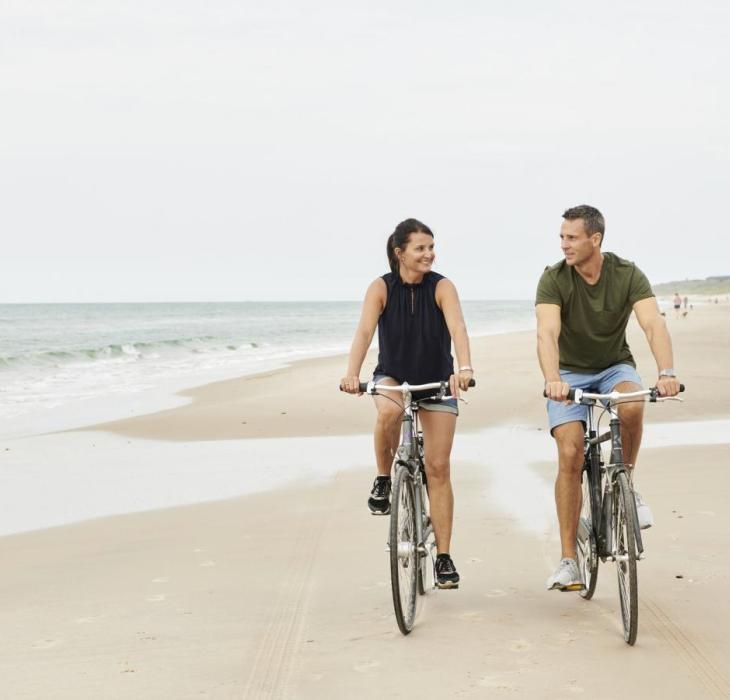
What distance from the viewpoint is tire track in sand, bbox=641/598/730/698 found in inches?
152

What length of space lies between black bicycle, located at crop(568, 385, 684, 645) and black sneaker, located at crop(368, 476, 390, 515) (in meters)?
1.02

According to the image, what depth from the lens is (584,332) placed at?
4938 millimetres

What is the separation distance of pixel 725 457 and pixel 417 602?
207 inches

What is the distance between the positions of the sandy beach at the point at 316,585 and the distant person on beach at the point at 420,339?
0.61 meters

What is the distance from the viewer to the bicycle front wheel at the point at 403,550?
4.47 meters

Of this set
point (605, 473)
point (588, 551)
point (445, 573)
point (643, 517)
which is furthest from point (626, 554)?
point (445, 573)

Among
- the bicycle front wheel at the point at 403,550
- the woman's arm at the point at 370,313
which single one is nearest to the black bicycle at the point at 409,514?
the bicycle front wheel at the point at 403,550

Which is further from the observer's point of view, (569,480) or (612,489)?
(569,480)

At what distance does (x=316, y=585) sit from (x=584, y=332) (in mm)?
2055

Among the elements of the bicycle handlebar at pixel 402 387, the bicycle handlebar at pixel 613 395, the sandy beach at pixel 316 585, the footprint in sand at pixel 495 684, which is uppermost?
the bicycle handlebar at pixel 402 387

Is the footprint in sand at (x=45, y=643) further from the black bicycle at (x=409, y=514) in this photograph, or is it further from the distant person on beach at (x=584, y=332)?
the distant person on beach at (x=584, y=332)

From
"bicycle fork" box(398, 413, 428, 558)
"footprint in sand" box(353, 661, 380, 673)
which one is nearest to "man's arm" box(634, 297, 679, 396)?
"bicycle fork" box(398, 413, 428, 558)

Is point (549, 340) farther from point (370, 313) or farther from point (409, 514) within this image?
point (409, 514)

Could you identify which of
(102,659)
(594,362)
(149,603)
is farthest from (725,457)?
(102,659)
